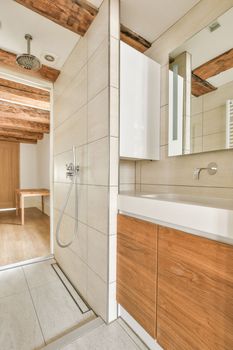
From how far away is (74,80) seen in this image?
1562 mm

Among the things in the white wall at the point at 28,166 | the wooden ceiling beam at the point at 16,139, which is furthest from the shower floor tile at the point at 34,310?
the wooden ceiling beam at the point at 16,139

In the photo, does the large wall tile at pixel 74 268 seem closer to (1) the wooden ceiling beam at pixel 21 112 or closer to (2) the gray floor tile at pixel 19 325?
(2) the gray floor tile at pixel 19 325

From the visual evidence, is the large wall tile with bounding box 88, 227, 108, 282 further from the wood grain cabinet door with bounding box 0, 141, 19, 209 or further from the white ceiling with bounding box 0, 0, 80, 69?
the wood grain cabinet door with bounding box 0, 141, 19, 209

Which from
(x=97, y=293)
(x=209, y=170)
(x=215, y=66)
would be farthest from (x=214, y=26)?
(x=97, y=293)

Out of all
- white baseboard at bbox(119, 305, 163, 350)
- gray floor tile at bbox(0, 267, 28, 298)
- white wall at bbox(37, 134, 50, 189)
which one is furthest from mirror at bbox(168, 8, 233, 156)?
white wall at bbox(37, 134, 50, 189)

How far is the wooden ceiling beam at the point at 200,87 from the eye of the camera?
110 centimetres

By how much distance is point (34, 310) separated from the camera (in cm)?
125

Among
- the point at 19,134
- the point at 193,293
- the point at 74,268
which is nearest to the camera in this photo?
the point at 193,293

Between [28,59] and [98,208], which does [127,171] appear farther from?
[28,59]

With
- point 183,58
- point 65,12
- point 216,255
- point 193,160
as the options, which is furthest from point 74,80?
point 216,255

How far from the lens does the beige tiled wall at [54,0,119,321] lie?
3.60 ft

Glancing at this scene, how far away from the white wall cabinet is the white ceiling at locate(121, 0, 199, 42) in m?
0.27

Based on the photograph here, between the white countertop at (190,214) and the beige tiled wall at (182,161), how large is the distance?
0.12m

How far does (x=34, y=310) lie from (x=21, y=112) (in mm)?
3093
